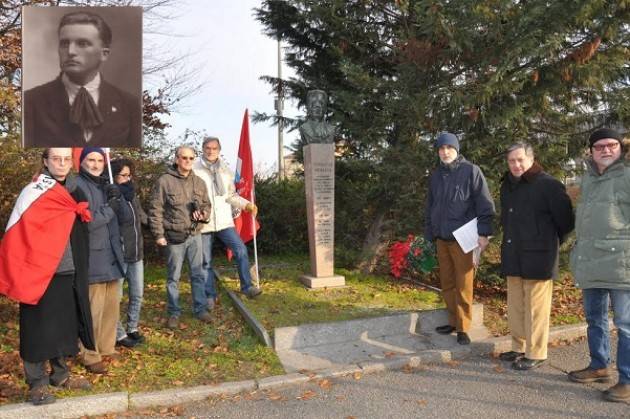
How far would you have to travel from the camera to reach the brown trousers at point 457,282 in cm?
528

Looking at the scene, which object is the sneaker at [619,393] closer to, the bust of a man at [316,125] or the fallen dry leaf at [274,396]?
the fallen dry leaf at [274,396]

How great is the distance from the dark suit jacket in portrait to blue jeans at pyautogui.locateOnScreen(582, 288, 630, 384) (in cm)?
453

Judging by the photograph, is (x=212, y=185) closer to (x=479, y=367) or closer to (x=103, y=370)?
(x=103, y=370)

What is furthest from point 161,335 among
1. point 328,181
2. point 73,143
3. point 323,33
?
point 323,33

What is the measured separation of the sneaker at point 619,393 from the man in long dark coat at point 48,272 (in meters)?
4.22

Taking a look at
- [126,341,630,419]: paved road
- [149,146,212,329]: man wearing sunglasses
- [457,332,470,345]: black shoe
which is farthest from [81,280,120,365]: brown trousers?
[457,332,470,345]: black shoe

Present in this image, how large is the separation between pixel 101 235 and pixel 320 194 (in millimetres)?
3617

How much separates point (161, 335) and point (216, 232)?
4.66 ft

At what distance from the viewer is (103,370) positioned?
15.0ft

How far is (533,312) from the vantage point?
4680mm

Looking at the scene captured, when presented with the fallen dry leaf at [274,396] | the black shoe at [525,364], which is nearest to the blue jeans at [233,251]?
the fallen dry leaf at [274,396]

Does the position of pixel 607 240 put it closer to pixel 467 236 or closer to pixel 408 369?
pixel 467 236

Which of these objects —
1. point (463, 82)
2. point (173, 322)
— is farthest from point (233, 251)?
point (463, 82)

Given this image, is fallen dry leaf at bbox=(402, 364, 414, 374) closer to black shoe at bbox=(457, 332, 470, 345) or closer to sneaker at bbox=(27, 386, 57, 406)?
black shoe at bbox=(457, 332, 470, 345)
